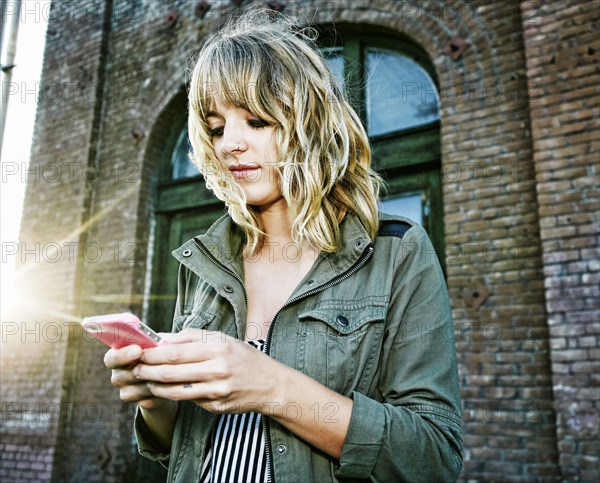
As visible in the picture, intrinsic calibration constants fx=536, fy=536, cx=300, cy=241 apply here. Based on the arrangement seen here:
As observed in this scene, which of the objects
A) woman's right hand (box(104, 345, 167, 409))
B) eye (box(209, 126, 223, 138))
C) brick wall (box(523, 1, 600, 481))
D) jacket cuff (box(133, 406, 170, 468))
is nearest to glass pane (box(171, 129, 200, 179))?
brick wall (box(523, 1, 600, 481))

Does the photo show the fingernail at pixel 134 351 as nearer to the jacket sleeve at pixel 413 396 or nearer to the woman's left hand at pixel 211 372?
the woman's left hand at pixel 211 372

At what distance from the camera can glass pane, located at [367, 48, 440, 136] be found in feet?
16.8

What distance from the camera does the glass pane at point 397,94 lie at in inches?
202

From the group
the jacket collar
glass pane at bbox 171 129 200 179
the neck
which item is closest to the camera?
the jacket collar

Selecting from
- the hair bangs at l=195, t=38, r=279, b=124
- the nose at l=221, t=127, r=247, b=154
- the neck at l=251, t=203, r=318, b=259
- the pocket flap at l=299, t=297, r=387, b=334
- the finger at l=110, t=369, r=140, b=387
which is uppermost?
the hair bangs at l=195, t=38, r=279, b=124

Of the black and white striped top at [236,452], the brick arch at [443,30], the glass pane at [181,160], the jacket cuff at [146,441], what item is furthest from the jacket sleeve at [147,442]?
the glass pane at [181,160]

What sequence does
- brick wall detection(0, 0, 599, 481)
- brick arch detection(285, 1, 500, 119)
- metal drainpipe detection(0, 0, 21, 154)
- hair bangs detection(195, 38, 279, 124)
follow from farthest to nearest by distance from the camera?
brick arch detection(285, 1, 500, 119), metal drainpipe detection(0, 0, 21, 154), brick wall detection(0, 0, 599, 481), hair bangs detection(195, 38, 279, 124)

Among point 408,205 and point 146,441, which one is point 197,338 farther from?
point 408,205

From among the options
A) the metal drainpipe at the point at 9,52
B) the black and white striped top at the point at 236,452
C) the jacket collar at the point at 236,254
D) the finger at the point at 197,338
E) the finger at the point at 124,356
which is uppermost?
the metal drainpipe at the point at 9,52

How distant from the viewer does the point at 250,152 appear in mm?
1749

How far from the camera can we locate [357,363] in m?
1.47

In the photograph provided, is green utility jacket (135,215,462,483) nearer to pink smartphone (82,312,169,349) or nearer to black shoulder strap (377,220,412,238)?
black shoulder strap (377,220,412,238)

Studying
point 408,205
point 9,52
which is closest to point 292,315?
point 408,205

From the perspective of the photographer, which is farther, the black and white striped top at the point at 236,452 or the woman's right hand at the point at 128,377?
the black and white striped top at the point at 236,452
